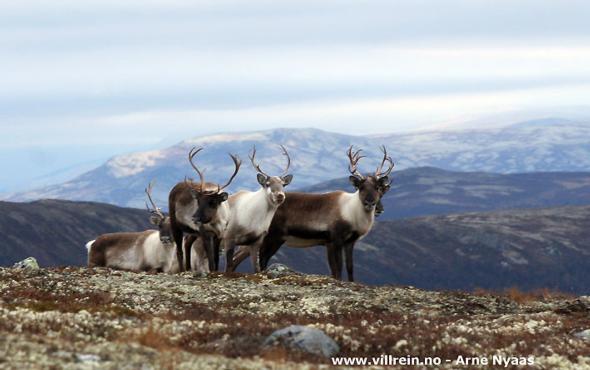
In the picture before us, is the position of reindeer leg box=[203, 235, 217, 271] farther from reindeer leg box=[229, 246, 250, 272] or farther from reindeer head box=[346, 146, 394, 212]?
reindeer head box=[346, 146, 394, 212]

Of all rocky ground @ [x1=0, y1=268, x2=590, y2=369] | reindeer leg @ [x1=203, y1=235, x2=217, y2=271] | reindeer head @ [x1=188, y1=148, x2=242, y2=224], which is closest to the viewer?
rocky ground @ [x1=0, y1=268, x2=590, y2=369]

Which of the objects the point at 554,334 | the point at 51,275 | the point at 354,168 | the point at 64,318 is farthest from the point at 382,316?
the point at 354,168

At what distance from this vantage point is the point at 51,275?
90.9 feet

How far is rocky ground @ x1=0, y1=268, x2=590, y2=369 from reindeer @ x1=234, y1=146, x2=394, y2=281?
8.96 feet

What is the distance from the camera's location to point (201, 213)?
1200 inches

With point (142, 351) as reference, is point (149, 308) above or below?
below

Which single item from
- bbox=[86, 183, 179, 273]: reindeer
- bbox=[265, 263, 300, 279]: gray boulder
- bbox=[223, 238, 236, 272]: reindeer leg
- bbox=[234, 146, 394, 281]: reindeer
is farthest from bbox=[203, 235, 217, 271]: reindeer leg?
bbox=[86, 183, 179, 273]: reindeer

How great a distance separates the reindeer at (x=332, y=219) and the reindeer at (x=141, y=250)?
2.95m

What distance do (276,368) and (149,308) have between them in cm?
980

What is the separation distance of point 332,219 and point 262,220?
241 cm

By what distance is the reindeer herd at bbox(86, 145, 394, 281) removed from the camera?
A: 31156 millimetres

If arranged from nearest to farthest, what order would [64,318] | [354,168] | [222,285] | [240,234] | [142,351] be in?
1. [142,351]
2. [64,318]
3. [222,285]
4. [240,234]
5. [354,168]

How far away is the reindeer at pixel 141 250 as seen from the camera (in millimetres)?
35188

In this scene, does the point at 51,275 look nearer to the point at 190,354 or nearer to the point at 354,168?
the point at 354,168
